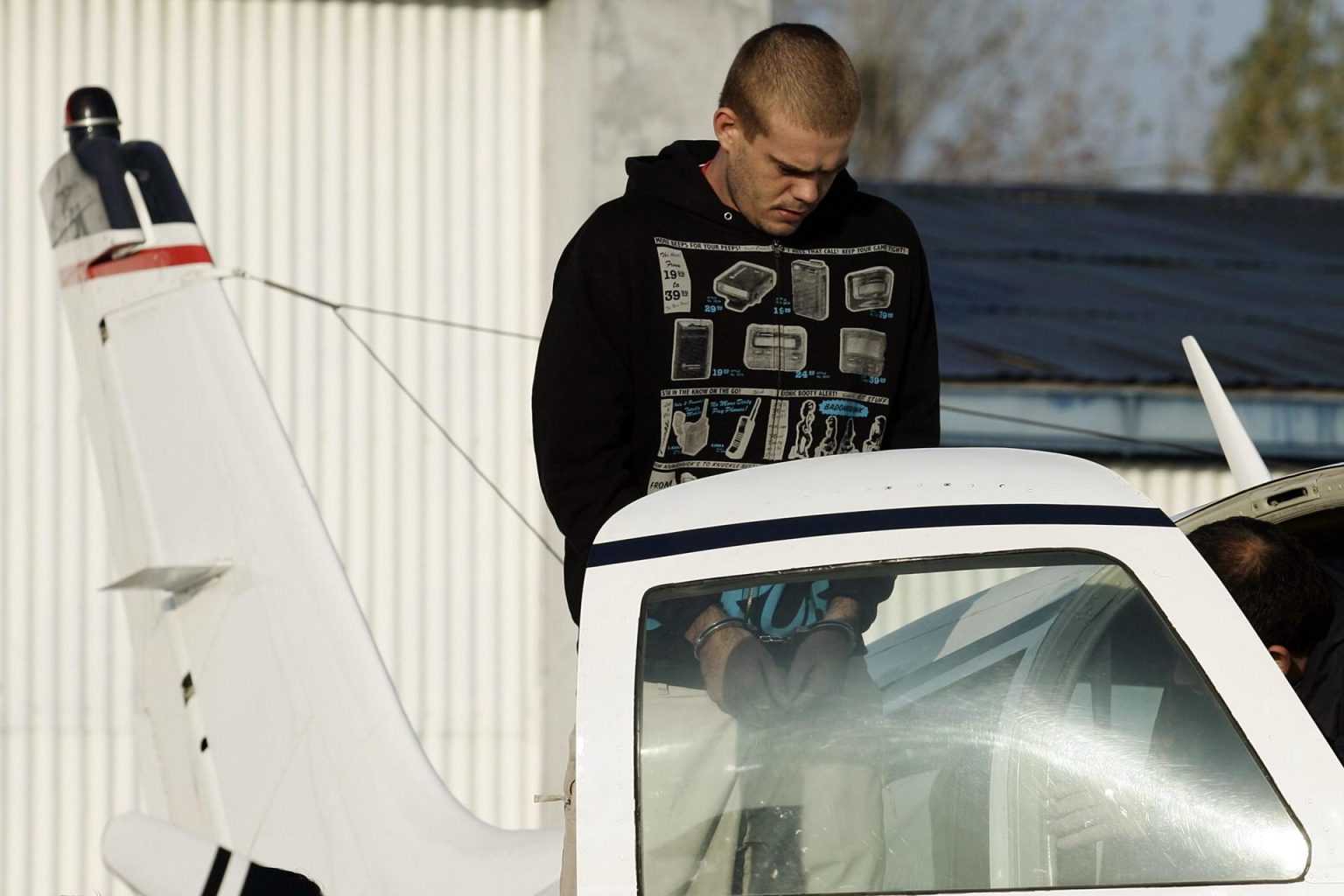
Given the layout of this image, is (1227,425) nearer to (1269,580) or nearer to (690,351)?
(1269,580)

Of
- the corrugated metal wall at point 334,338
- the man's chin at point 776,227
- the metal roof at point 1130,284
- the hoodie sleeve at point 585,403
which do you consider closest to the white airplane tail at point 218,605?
the hoodie sleeve at point 585,403

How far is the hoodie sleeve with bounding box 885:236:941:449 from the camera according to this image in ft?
9.04

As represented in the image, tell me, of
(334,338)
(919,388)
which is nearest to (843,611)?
(919,388)

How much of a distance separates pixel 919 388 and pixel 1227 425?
3.33 feet

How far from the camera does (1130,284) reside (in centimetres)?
923

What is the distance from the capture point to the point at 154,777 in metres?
3.81

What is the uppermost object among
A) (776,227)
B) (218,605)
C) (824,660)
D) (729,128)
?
(729,128)

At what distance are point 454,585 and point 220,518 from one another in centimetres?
330

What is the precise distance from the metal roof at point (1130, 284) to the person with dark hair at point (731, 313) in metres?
4.32

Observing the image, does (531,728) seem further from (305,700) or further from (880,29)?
(880,29)

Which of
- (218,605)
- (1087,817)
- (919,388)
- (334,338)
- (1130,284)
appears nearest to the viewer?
(1087,817)

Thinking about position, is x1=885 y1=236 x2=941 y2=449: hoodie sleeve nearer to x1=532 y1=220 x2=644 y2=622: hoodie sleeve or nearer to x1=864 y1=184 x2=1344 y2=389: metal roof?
x1=532 y1=220 x2=644 y2=622: hoodie sleeve

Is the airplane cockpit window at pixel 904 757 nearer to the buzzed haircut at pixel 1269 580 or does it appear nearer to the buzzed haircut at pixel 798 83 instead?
the buzzed haircut at pixel 1269 580

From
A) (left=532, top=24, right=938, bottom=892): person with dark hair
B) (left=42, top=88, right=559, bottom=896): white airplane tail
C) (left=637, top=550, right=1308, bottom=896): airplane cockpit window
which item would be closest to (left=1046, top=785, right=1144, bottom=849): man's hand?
(left=637, top=550, right=1308, bottom=896): airplane cockpit window
